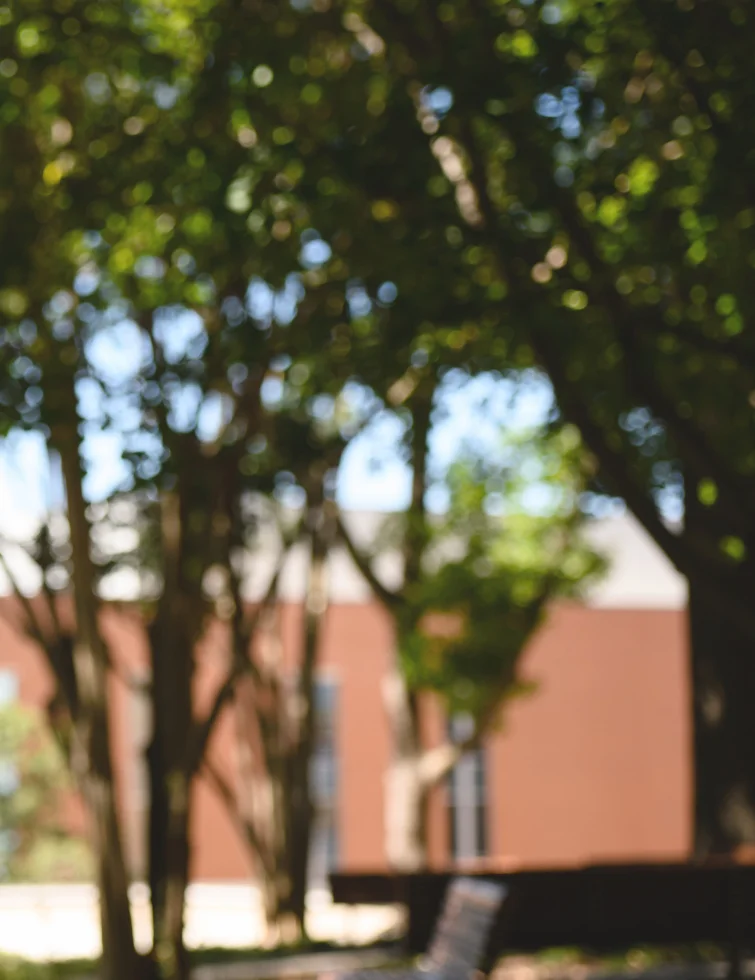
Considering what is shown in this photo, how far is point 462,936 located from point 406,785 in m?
11.6

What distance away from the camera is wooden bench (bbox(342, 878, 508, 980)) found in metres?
7.55

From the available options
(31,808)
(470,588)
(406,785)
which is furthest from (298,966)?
(31,808)

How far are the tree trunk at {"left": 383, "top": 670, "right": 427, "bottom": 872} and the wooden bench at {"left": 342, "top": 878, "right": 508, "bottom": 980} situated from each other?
1049cm

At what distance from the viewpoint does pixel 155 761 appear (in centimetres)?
1217

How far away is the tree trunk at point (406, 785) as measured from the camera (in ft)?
62.7

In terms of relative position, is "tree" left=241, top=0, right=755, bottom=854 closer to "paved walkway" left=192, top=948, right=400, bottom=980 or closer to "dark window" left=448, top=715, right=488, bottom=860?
"paved walkway" left=192, top=948, right=400, bottom=980

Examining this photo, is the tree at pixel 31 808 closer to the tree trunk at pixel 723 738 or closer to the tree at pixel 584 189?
the tree trunk at pixel 723 738

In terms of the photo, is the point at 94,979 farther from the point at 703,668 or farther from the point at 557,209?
→ the point at 557,209

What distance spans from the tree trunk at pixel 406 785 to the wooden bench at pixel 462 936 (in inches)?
413

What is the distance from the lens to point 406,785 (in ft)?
63.8

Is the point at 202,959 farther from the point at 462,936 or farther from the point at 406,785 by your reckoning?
the point at 406,785

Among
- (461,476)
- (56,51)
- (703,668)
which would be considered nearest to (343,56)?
(56,51)

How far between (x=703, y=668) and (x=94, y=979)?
228 inches

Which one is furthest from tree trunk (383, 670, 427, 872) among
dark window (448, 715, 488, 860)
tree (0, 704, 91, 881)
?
dark window (448, 715, 488, 860)
